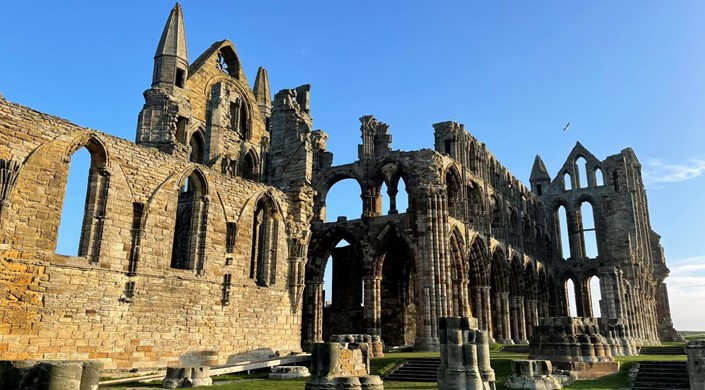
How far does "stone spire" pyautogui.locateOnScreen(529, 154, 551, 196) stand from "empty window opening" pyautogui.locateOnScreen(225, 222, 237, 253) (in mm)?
37989

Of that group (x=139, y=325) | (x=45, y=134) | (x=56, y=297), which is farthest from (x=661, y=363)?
(x=45, y=134)

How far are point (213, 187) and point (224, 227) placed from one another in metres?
1.32

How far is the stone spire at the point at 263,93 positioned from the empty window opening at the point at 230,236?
18.0 meters

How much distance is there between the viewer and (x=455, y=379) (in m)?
11.8

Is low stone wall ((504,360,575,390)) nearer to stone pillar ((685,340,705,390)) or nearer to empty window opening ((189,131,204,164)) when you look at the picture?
stone pillar ((685,340,705,390))

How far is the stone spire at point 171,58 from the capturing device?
87.7 ft

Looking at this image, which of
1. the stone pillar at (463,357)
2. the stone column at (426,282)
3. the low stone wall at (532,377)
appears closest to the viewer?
the stone pillar at (463,357)

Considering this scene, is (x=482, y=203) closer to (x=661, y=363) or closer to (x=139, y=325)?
(x=661, y=363)

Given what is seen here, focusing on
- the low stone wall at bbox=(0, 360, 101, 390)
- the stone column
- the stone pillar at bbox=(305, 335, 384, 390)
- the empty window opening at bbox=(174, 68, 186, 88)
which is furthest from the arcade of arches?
the low stone wall at bbox=(0, 360, 101, 390)

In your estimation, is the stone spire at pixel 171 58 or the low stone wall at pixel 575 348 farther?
the stone spire at pixel 171 58

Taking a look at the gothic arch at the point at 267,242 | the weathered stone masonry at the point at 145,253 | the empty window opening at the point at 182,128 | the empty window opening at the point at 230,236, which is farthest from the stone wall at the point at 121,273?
the empty window opening at the point at 182,128

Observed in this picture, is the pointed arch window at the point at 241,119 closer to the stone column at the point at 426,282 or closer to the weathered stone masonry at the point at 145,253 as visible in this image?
the weathered stone masonry at the point at 145,253

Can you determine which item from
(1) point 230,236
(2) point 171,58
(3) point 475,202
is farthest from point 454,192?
(2) point 171,58

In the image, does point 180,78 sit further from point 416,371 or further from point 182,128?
point 416,371
